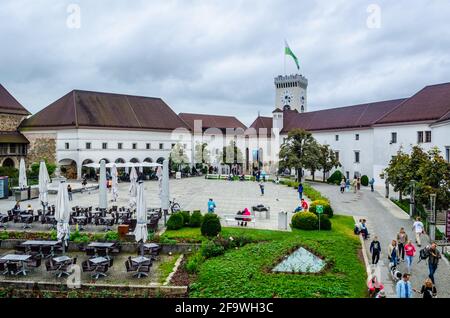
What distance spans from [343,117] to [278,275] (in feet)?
158

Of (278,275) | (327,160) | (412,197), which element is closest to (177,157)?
(327,160)

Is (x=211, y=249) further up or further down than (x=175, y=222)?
further down

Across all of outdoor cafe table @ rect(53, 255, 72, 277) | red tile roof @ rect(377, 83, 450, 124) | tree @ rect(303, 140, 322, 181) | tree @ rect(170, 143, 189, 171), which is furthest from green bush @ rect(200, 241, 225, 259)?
tree @ rect(170, 143, 189, 171)

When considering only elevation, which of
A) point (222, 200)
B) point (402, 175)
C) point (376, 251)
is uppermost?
point (402, 175)

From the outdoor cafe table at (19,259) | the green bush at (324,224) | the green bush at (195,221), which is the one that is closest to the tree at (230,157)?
the green bush at (195,221)

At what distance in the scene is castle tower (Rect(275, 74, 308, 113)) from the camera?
91.2 meters

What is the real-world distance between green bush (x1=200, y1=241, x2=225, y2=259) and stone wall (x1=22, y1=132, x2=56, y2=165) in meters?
42.4

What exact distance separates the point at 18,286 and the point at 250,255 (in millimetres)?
8690

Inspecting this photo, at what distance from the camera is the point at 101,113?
5616 centimetres

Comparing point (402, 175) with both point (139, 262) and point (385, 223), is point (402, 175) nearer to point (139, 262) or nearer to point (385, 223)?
point (385, 223)

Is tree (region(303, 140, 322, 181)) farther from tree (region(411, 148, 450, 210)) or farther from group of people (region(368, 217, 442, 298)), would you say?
group of people (region(368, 217, 442, 298))

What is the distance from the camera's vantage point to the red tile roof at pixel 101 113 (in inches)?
2131
